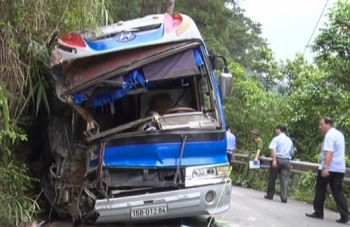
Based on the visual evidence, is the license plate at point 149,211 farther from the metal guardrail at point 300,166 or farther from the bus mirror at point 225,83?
the metal guardrail at point 300,166

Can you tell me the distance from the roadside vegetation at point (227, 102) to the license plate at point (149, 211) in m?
1.38

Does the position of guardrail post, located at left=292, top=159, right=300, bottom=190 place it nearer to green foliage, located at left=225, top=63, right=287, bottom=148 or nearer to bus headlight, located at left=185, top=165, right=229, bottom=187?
green foliage, located at left=225, top=63, right=287, bottom=148

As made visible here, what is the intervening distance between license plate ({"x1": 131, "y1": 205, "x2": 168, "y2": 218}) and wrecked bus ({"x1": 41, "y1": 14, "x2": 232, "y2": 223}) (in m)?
0.01

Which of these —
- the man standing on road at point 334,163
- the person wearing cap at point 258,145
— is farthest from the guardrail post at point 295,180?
the man standing on road at point 334,163

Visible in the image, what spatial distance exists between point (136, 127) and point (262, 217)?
3.28 m

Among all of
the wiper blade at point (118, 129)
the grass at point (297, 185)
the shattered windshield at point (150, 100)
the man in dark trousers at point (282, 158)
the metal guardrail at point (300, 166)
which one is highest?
the shattered windshield at point (150, 100)

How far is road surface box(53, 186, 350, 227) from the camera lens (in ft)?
25.7

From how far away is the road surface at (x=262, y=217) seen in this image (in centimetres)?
782

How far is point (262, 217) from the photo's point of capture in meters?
9.27

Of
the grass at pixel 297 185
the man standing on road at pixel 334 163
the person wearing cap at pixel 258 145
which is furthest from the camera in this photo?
the person wearing cap at pixel 258 145

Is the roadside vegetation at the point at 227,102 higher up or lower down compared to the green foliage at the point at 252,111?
higher up

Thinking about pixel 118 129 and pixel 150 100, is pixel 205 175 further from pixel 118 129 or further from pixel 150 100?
pixel 150 100

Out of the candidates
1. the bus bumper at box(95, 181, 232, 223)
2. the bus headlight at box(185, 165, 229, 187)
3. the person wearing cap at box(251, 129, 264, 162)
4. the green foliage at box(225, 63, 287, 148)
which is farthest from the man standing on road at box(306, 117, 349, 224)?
the green foliage at box(225, 63, 287, 148)

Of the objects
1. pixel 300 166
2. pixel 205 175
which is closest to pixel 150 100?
pixel 205 175
